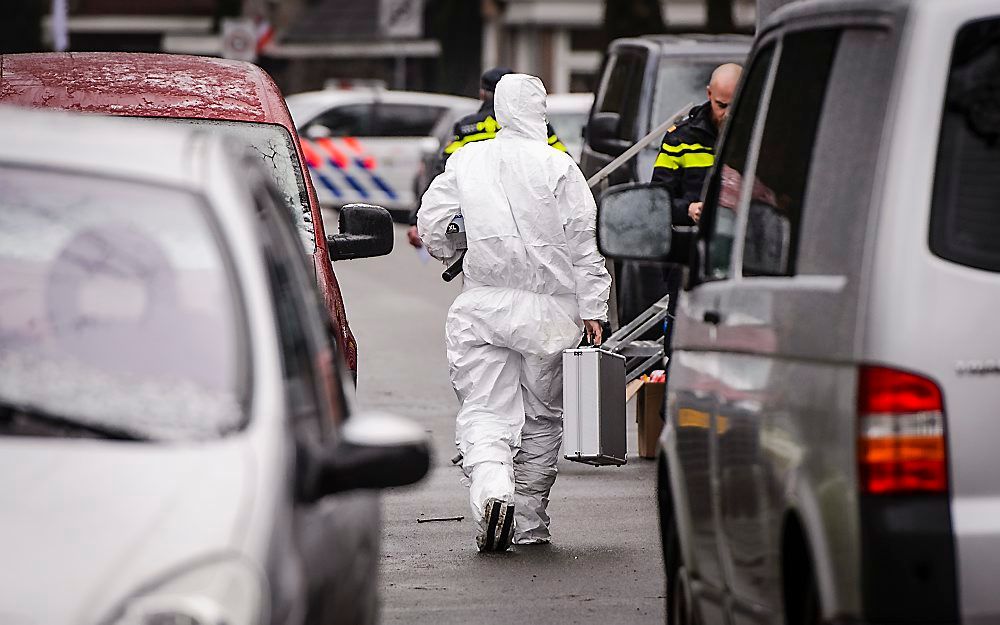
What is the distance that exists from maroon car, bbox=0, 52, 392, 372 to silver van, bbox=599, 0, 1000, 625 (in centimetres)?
407

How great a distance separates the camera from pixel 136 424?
412 cm

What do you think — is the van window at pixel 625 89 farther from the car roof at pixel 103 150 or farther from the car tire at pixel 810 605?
the car roof at pixel 103 150

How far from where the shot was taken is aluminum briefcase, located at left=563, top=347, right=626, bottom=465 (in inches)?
352

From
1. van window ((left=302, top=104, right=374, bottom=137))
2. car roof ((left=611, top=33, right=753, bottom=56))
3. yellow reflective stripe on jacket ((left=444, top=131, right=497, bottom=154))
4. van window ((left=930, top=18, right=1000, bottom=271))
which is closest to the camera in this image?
van window ((left=930, top=18, right=1000, bottom=271))

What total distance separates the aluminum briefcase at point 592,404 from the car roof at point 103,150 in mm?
4361

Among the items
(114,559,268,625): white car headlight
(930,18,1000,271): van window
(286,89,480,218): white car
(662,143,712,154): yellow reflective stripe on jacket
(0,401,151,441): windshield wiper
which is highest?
(930,18,1000,271): van window

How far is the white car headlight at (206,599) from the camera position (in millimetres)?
3652

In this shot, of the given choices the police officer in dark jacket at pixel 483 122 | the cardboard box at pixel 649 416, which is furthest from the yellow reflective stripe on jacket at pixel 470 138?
the cardboard box at pixel 649 416

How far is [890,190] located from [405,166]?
83.3 feet

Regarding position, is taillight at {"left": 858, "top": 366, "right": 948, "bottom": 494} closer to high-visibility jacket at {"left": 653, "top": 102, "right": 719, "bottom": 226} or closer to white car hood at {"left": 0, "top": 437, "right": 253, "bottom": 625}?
white car hood at {"left": 0, "top": 437, "right": 253, "bottom": 625}

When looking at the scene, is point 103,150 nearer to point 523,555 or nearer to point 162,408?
point 162,408

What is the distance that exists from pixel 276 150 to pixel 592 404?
1628 millimetres

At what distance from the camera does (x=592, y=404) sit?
8.97 metres

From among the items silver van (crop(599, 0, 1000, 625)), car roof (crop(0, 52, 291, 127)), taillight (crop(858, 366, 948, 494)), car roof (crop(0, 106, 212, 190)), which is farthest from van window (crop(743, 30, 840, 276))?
car roof (crop(0, 52, 291, 127))
